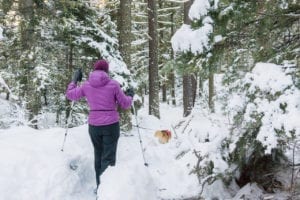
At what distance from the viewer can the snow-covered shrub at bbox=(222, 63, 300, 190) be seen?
4406 mm

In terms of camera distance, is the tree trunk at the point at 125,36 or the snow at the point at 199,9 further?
the tree trunk at the point at 125,36

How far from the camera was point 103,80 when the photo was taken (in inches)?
251

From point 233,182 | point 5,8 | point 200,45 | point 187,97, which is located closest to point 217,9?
A: point 200,45

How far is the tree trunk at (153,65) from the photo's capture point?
15.5 meters

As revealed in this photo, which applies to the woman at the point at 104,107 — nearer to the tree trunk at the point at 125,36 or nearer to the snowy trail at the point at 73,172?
the snowy trail at the point at 73,172

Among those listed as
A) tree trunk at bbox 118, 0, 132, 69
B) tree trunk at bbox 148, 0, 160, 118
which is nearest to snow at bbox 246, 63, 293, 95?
tree trunk at bbox 118, 0, 132, 69

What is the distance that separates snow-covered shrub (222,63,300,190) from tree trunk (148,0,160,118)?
30.7 feet

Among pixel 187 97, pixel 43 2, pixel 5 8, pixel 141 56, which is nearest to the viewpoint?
pixel 5 8

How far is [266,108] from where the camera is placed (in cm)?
468

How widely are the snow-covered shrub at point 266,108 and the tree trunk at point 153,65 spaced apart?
368 inches

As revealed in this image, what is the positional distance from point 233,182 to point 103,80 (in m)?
2.86

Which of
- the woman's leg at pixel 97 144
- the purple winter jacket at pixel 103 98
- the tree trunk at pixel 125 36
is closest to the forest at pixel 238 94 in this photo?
the tree trunk at pixel 125 36

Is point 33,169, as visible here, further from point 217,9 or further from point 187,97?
point 187,97

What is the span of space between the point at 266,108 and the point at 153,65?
11.1 meters
